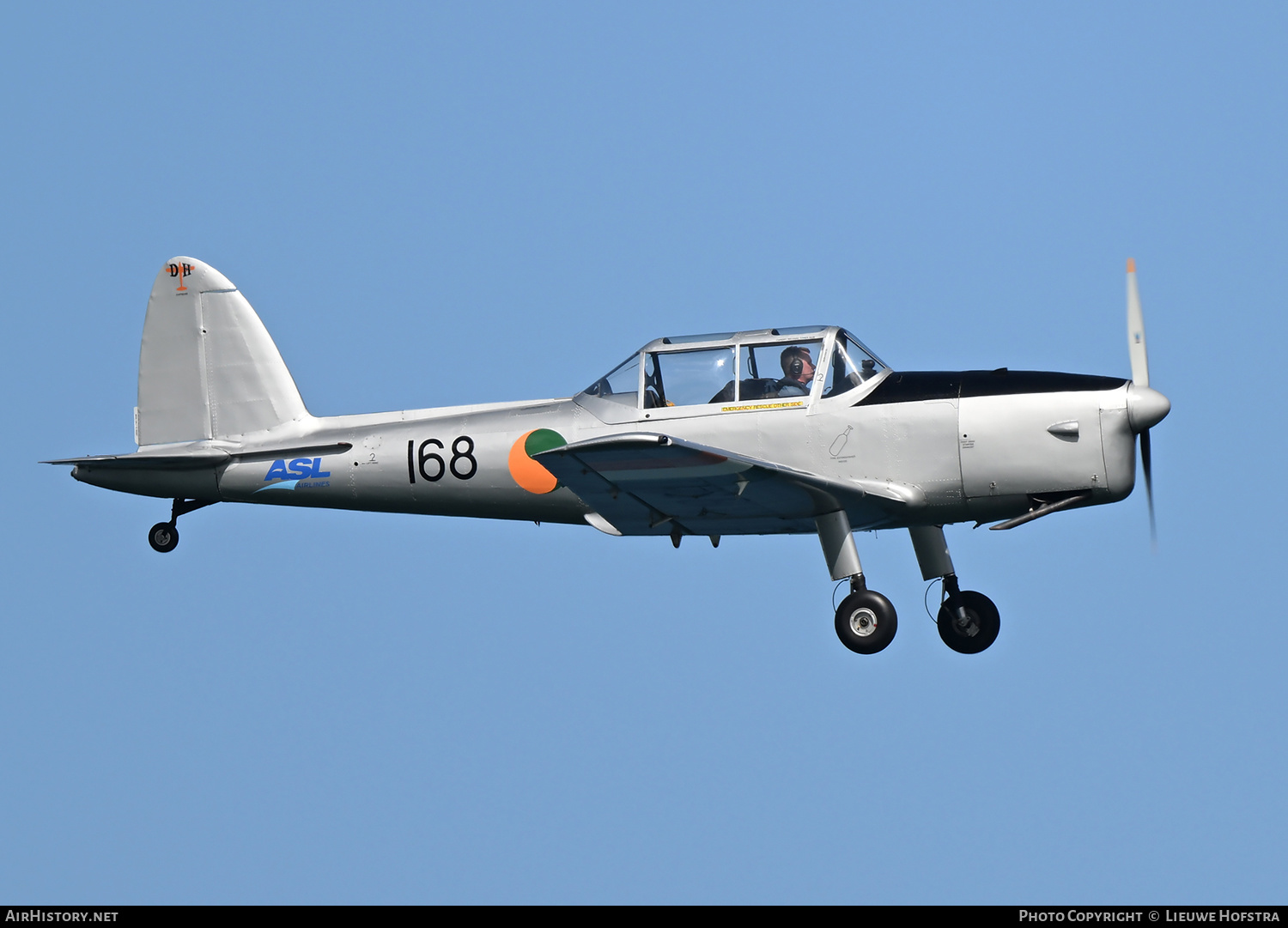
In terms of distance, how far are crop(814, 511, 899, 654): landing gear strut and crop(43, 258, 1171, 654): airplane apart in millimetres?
13

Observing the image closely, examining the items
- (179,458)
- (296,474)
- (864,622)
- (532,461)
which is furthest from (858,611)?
(179,458)

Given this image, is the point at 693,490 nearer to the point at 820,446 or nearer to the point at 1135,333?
the point at 820,446

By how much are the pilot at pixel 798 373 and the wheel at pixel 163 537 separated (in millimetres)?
5891

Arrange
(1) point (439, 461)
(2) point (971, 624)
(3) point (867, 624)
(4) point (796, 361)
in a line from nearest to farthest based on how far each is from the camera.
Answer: (3) point (867, 624) < (4) point (796, 361) < (2) point (971, 624) < (1) point (439, 461)

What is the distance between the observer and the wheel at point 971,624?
14.6 m

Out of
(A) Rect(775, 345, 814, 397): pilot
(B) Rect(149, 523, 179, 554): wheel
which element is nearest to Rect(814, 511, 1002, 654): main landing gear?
(A) Rect(775, 345, 814, 397): pilot

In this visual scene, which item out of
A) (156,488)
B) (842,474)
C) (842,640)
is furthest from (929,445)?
(156,488)

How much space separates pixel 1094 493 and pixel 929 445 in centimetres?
134

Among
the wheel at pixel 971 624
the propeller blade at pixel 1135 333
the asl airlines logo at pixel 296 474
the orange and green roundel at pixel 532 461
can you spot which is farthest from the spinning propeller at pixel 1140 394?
the asl airlines logo at pixel 296 474

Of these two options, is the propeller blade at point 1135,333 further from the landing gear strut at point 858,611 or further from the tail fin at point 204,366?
the tail fin at point 204,366

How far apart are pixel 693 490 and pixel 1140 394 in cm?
358

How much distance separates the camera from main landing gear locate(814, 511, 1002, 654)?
13.5 m

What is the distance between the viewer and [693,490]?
13.6 m
